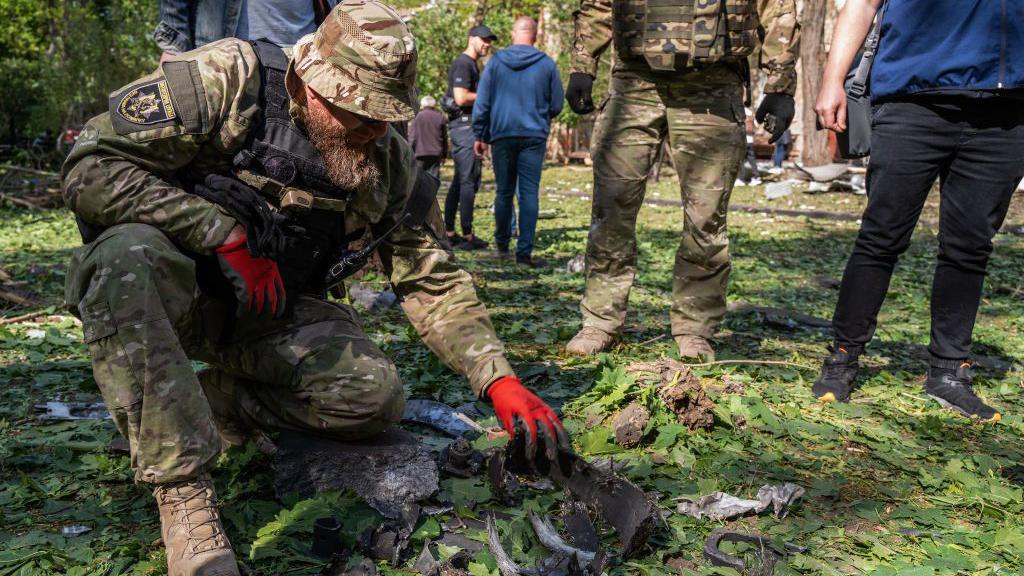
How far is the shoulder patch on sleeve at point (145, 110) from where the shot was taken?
2.41m

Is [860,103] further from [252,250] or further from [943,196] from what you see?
[252,250]

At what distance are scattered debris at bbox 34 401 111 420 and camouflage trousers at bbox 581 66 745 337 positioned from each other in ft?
7.72

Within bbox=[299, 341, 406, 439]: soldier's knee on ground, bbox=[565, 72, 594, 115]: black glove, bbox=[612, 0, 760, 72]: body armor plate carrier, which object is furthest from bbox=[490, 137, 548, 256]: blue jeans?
bbox=[299, 341, 406, 439]: soldier's knee on ground

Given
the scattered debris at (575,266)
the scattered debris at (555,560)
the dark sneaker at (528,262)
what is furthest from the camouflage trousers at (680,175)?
the dark sneaker at (528,262)

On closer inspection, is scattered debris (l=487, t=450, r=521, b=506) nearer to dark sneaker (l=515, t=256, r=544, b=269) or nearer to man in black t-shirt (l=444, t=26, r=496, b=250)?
dark sneaker (l=515, t=256, r=544, b=269)

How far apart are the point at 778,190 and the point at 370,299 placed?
37.9ft

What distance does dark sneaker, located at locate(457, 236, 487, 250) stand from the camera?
29.0 feet

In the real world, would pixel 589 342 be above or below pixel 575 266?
above

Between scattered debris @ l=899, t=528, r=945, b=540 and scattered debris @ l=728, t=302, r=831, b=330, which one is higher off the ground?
scattered debris @ l=899, t=528, r=945, b=540

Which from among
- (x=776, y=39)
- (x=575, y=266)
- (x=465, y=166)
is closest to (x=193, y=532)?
(x=776, y=39)

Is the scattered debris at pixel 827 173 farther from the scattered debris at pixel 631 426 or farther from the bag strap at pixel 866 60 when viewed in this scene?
the scattered debris at pixel 631 426

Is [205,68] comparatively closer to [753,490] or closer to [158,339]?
[158,339]

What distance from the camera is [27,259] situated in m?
7.45

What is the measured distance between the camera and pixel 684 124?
4129 millimetres
